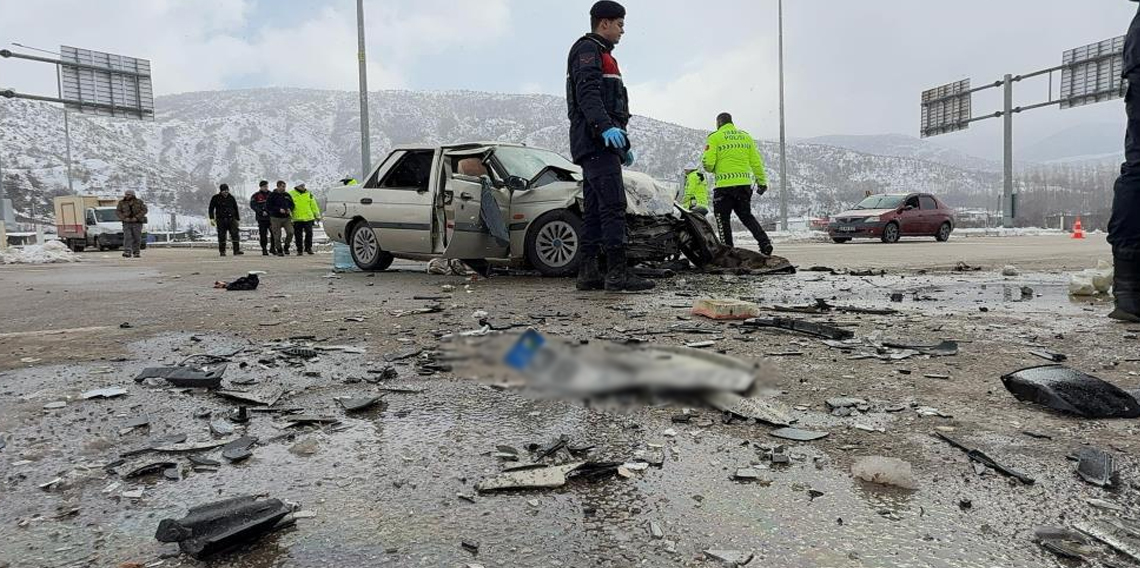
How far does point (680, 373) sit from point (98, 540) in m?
1.44

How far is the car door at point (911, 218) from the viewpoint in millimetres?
18797

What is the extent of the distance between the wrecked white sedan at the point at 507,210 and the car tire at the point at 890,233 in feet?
44.6

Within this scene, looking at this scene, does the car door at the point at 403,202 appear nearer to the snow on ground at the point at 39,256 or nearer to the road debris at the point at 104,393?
the road debris at the point at 104,393

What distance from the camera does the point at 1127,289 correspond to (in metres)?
3.66

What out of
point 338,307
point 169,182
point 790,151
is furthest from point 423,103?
point 338,307

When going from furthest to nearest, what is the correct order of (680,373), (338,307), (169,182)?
(169,182) < (338,307) < (680,373)

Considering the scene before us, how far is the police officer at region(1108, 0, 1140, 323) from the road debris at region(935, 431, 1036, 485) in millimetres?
2622

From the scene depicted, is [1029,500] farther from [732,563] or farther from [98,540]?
[98,540]

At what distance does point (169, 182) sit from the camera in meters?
115

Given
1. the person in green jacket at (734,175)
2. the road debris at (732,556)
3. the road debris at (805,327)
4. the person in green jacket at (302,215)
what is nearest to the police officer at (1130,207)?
the road debris at (805,327)

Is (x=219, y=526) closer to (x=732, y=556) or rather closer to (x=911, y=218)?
(x=732, y=556)

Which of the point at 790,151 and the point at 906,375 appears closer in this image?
the point at 906,375

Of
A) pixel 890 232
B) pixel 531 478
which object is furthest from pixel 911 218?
pixel 531 478

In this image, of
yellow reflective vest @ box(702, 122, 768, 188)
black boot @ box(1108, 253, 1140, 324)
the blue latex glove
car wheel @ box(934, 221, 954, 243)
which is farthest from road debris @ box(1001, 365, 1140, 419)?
car wheel @ box(934, 221, 954, 243)
